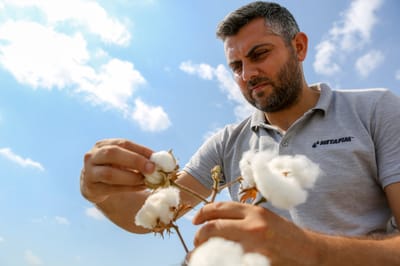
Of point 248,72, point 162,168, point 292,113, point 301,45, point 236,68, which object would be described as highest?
point 301,45

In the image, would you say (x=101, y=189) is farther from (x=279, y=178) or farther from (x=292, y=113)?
(x=292, y=113)

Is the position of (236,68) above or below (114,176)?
above

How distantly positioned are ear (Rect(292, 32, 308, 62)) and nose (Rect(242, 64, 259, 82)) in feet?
1.41

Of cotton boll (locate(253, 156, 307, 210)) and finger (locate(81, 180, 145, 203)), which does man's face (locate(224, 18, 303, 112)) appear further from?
cotton boll (locate(253, 156, 307, 210))

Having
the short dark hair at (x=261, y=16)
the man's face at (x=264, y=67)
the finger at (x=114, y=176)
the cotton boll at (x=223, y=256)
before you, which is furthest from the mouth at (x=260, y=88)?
the cotton boll at (x=223, y=256)

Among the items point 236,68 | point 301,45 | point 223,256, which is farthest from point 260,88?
point 223,256

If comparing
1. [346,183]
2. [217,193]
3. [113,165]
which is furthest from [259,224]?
[346,183]

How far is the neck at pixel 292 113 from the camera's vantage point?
2.11 meters

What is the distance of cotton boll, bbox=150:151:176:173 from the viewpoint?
791 mm

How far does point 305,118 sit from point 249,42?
0.56 metres

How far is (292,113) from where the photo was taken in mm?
2127

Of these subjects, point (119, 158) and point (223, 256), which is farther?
point (119, 158)

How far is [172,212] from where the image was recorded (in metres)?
0.75

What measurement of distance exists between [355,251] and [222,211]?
0.42 meters
